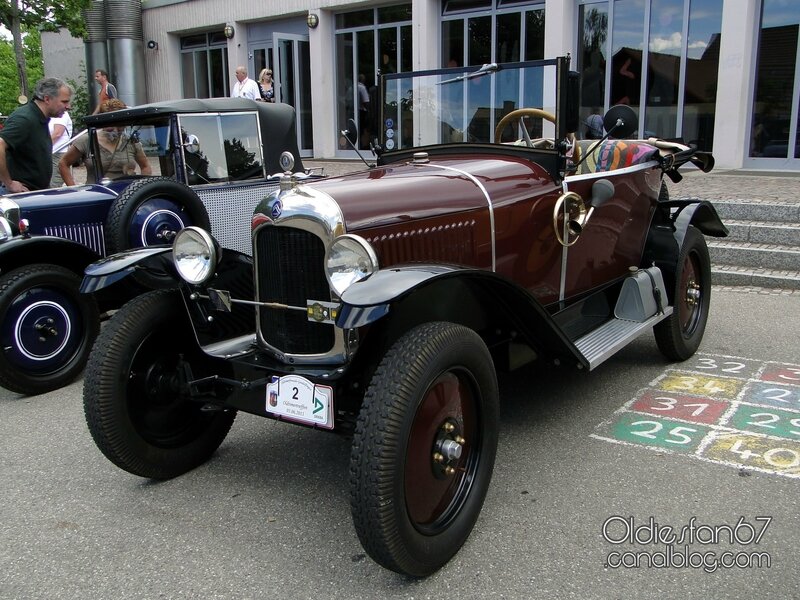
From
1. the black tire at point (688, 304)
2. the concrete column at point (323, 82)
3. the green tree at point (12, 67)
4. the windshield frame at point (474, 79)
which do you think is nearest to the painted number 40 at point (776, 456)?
the black tire at point (688, 304)

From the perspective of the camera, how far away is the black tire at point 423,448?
223 centimetres

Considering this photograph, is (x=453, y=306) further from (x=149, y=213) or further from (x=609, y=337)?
(x=149, y=213)

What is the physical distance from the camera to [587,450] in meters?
3.41

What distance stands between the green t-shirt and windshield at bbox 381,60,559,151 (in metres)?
3.58

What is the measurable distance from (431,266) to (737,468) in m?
1.70

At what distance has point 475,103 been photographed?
3975 mm

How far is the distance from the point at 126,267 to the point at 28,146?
→ 364 centimetres

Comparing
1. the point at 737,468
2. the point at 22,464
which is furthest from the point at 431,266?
the point at 22,464

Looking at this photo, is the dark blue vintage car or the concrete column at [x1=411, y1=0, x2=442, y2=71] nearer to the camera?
the dark blue vintage car

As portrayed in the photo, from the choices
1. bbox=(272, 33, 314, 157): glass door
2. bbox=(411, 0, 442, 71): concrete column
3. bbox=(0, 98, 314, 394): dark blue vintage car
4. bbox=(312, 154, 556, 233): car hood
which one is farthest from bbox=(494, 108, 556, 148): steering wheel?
bbox=(272, 33, 314, 157): glass door

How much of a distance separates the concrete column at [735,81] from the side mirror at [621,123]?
7929 millimetres

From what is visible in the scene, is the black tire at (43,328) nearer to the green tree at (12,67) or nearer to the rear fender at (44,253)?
the rear fender at (44,253)

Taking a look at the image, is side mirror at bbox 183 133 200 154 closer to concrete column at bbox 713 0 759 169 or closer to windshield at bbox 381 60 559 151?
windshield at bbox 381 60 559 151

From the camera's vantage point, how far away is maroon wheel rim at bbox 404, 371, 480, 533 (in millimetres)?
2457
